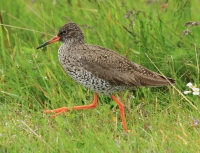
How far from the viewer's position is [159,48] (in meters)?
6.67

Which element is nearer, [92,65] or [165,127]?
[165,127]

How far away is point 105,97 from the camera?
6504 mm

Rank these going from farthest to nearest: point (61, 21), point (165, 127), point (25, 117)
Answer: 1. point (61, 21)
2. point (25, 117)
3. point (165, 127)

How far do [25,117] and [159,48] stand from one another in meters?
1.82

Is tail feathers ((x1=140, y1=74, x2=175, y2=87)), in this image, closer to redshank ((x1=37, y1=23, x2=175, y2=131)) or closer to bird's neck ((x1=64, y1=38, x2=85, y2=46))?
redshank ((x1=37, y1=23, x2=175, y2=131))

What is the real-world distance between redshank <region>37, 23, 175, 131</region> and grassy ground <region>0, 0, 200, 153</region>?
19 cm

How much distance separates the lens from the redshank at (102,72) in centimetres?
575

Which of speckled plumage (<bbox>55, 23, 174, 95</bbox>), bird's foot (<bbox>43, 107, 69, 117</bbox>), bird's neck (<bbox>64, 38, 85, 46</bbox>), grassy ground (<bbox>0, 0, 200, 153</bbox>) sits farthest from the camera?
bird's neck (<bbox>64, 38, 85, 46</bbox>)

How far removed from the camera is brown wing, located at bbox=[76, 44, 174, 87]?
18.9ft

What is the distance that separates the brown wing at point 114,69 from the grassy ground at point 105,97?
0.72ft

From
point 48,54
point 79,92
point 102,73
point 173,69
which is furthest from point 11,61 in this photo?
point 173,69

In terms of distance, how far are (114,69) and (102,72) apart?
0.48ft

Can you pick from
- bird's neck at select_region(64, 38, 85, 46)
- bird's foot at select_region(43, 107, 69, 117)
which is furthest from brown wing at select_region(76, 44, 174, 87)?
bird's foot at select_region(43, 107, 69, 117)

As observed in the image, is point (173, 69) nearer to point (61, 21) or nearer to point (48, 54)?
point (48, 54)
